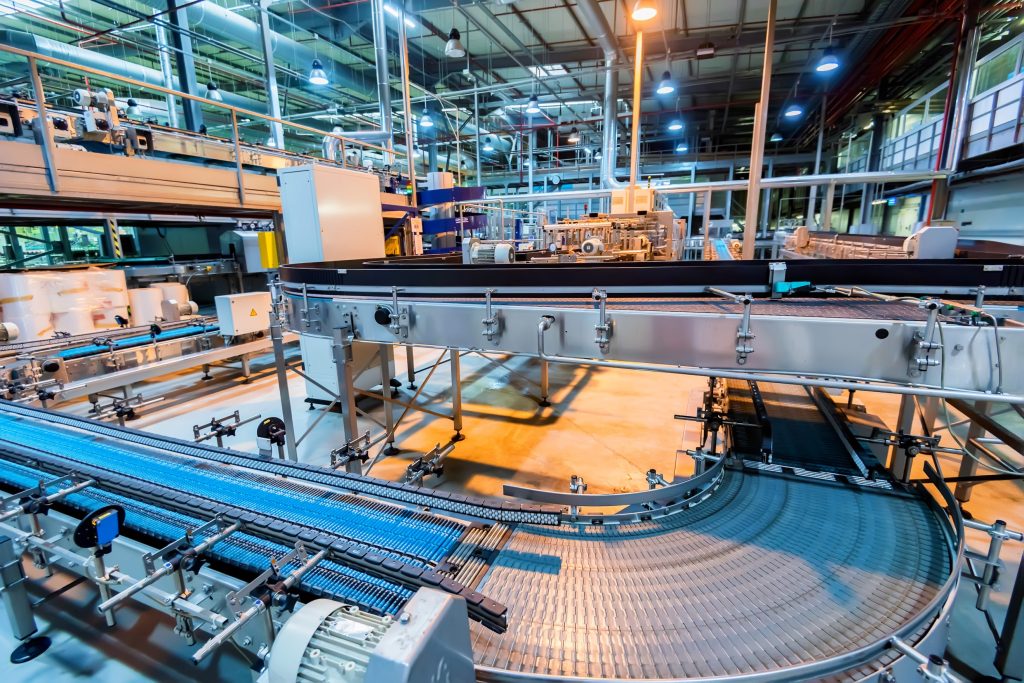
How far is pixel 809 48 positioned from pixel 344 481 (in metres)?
11.3

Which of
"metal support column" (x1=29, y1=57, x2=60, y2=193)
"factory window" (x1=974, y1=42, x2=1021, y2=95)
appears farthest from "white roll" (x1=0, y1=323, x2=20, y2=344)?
"factory window" (x1=974, y1=42, x2=1021, y2=95)

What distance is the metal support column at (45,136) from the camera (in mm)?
3137

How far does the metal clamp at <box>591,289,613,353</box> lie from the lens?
1.63 m

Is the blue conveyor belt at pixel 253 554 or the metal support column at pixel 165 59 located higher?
the metal support column at pixel 165 59

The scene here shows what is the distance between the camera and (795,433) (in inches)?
99.0

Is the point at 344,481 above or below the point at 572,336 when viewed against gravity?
below

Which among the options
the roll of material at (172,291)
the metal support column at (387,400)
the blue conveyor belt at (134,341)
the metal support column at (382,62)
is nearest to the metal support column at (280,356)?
the metal support column at (387,400)

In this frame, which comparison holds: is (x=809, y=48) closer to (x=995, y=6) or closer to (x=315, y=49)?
(x=995, y=6)

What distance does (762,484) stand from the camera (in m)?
1.89

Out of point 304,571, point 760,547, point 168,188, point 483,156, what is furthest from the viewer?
point 483,156

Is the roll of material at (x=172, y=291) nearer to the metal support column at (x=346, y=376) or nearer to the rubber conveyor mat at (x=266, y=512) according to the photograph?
the rubber conveyor mat at (x=266, y=512)

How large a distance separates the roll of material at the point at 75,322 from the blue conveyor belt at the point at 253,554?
3926 millimetres

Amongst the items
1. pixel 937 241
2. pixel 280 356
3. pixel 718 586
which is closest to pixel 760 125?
pixel 937 241

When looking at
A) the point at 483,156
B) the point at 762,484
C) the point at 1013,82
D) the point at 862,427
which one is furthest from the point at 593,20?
the point at 483,156
